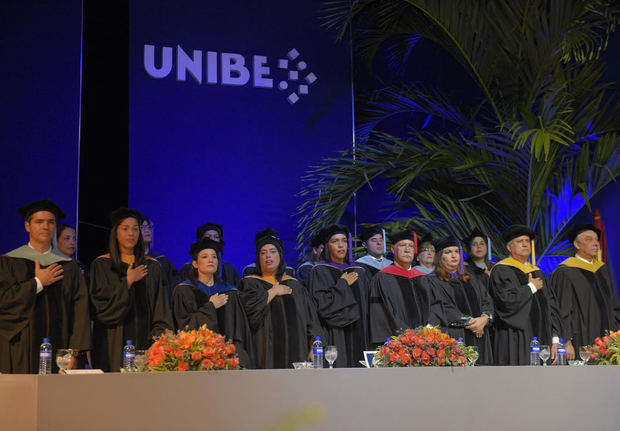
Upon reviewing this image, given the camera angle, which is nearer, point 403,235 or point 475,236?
point 403,235

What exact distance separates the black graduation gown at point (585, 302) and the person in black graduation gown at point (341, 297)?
1.96 meters

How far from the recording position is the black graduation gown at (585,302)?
891 cm

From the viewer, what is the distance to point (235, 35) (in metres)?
11.0

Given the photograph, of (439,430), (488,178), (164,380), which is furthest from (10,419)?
(488,178)

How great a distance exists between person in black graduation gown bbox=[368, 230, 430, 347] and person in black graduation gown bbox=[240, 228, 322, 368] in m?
0.68

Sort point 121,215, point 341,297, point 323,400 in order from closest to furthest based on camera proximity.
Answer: point 323,400
point 121,215
point 341,297

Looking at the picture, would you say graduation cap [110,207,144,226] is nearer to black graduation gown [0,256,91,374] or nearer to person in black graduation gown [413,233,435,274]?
black graduation gown [0,256,91,374]

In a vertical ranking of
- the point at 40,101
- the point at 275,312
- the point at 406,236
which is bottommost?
the point at 275,312

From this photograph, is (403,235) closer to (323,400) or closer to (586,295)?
(586,295)

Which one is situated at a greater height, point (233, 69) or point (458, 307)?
point (233, 69)

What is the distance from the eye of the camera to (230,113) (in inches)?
430

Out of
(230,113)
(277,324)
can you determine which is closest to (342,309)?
(277,324)

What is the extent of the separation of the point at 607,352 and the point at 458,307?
2.85 m

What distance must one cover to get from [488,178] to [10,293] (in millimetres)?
5426
